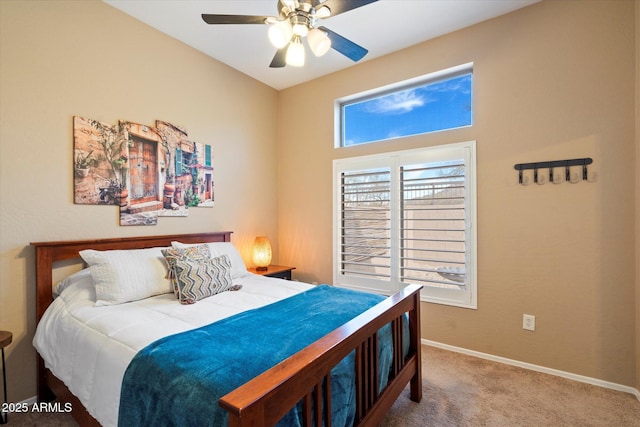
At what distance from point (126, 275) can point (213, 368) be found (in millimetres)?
1289

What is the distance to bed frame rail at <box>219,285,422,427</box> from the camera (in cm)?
90

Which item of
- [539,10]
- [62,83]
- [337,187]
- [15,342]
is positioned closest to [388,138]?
[337,187]

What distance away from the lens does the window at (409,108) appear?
3006mm

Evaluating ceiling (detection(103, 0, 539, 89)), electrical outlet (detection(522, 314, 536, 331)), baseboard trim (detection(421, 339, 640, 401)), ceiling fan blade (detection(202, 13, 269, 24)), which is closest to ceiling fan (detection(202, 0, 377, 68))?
ceiling fan blade (detection(202, 13, 269, 24))

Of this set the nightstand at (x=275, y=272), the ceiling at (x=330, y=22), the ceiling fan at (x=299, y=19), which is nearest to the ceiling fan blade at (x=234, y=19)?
the ceiling fan at (x=299, y=19)

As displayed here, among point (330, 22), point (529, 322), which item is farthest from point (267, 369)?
point (330, 22)

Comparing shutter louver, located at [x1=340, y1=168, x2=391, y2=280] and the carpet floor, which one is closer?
the carpet floor

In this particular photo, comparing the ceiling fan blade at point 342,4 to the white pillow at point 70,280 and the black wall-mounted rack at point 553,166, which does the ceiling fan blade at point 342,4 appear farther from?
the white pillow at point 70,280

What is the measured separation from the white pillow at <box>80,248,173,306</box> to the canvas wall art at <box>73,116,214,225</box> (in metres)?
0.50

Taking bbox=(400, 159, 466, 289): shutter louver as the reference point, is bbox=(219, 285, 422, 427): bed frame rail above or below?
below

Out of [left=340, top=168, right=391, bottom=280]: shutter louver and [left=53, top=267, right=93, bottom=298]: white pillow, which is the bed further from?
[left=340, top=168, right=391, bottom=280]: shutter louver

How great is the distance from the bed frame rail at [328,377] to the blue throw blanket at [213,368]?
89 mm

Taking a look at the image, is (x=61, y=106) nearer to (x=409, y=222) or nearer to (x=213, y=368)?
(x=213, y=368)

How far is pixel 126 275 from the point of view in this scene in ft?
6.91
